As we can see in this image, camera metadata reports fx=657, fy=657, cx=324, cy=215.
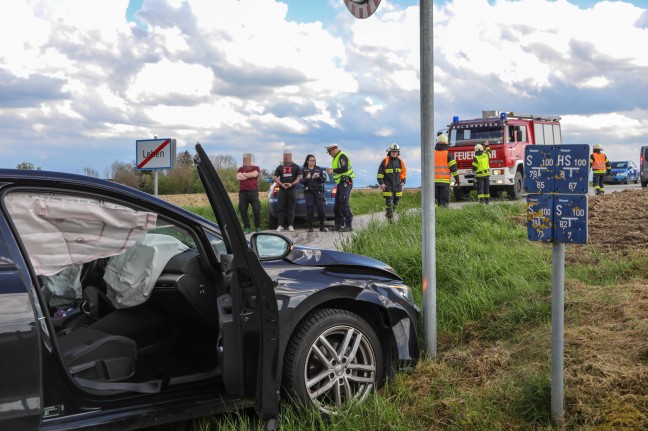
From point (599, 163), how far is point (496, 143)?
4.15 meters

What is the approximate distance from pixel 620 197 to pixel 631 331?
904 cm

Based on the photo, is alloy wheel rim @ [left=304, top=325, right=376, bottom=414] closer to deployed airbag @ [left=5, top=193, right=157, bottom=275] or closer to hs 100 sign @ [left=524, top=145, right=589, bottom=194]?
deployed airbag @ [left=5, top=193, right=157, bottom=275]

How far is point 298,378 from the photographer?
361 centimetres

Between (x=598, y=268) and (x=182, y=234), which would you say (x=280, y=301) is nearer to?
(x=182, y=234)

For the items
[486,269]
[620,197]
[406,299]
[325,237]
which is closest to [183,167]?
[325,237]

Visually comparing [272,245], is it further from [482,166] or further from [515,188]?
[515,188]

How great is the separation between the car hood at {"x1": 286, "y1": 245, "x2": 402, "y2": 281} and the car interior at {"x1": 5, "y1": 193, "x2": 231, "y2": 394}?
0.52m

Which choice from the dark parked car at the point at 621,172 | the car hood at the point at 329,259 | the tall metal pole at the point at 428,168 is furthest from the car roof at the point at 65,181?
the dark parked car at the point at 621,172

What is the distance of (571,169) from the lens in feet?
11.8

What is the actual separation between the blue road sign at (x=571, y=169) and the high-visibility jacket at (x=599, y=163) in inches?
746

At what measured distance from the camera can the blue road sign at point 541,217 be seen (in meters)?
3.62

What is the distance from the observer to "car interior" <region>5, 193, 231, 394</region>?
3289 mm

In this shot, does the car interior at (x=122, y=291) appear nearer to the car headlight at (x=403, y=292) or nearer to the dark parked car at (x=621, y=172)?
the car headlight at (x=403, y=292)

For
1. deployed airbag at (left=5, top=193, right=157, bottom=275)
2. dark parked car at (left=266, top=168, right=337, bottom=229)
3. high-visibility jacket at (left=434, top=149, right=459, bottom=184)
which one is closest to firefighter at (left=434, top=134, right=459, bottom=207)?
high-visibility jacket at (left=434, top=149, right=459, bottom=184)
